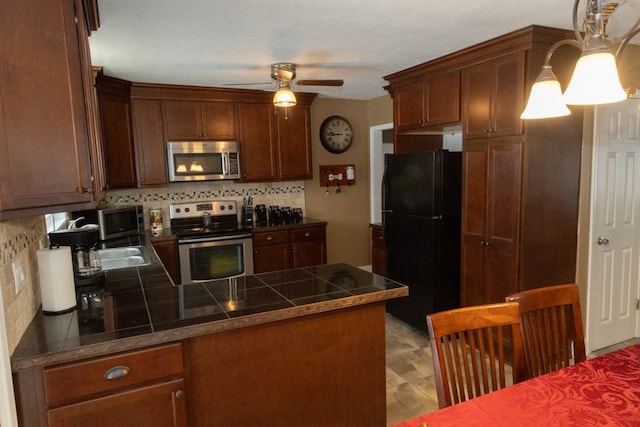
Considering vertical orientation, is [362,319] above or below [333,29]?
below

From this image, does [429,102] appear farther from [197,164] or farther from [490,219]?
[197,164]

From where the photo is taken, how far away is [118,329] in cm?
157

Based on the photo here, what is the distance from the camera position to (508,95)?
2.81m

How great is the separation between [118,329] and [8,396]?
37 centimetres

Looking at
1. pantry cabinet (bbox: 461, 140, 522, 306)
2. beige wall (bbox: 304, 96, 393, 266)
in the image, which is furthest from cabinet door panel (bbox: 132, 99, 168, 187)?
pantry cabinet (bbox: 461, 140, 522, 306)

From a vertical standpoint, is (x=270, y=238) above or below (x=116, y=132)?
below

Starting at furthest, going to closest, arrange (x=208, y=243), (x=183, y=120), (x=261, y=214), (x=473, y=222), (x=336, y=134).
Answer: (x=336, y=134)
(x=261, y=214)
(x=183, y=120)
(x=208, y=243)
(x=473, y=222)

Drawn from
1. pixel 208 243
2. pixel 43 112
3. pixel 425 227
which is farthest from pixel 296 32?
pixel 208 243

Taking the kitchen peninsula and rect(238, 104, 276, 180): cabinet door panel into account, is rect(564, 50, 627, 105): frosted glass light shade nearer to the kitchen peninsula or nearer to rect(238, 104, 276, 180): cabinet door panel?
the kitchen peninsula

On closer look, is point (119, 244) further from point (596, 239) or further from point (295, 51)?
point (596, 239)

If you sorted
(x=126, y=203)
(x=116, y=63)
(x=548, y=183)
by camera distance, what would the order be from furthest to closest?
1. (x=126, y=203)
2. (x=116, y=63)
3. (x=548, y=183)

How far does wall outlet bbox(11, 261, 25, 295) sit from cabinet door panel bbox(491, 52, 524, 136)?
285cm

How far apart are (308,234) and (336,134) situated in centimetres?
139

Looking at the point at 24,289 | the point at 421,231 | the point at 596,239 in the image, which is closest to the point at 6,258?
the point at 24,289
